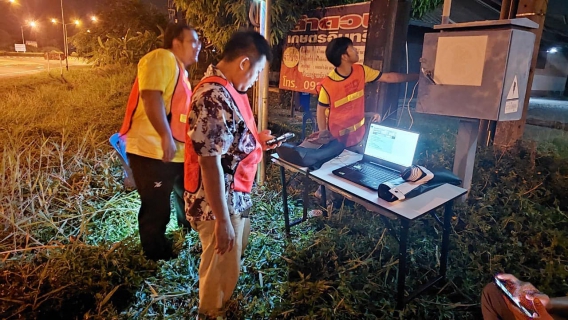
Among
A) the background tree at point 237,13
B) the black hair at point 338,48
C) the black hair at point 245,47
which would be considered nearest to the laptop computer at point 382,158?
the black hair at point 338,48

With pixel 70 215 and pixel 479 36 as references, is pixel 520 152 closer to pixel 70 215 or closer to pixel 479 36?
pixel 479 36

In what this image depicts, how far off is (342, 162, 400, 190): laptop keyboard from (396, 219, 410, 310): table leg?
12.8 inches

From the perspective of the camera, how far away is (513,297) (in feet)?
5.16

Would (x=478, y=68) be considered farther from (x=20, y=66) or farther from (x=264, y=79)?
(x=20, y=66)

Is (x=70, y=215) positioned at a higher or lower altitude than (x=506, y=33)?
lower

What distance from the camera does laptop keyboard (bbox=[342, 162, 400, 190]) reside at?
238cm

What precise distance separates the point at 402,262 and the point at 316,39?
331 centimetres

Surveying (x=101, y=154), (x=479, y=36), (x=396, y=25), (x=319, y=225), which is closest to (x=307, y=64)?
(x=396, y=25)

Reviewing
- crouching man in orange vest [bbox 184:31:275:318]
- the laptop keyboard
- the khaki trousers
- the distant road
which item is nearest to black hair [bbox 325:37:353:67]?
the laptop keyboard

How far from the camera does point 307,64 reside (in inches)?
191

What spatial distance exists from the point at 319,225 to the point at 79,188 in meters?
2.64

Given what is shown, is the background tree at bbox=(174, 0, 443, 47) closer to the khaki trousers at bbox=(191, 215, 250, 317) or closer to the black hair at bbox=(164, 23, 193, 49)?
the black hair at bbox=(164, 23, 193, 49)

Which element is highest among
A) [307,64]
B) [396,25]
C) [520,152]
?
[396,25]

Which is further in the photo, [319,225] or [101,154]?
[101,154]
